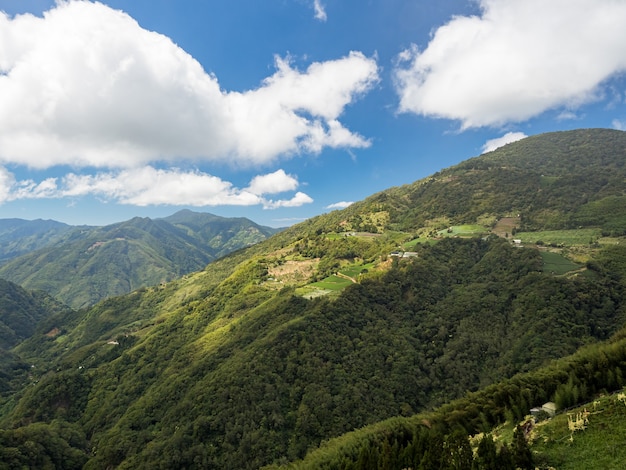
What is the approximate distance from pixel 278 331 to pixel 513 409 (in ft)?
282

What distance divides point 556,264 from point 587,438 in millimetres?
137083

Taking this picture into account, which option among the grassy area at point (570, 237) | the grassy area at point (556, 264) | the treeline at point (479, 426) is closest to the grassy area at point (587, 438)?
the treeline at point (479, 426)

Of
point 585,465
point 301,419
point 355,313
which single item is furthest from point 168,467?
point 585,465

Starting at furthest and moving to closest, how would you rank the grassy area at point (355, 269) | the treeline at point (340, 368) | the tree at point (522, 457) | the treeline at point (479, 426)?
the grassy area at point (355, 269) < the treeline at point (340, 368) < the treeline at point (479, 426) < the tree at point (522, 457)

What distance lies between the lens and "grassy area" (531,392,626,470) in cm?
3328

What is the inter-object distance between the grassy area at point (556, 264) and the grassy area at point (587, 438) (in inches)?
4672

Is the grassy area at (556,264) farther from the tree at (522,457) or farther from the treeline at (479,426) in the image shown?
the tree at (522,457)

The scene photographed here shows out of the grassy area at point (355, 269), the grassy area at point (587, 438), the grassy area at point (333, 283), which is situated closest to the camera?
the grassy area at point (587, 438)

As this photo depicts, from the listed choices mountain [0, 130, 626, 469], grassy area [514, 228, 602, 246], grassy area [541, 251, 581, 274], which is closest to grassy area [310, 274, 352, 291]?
mountain [0, 130, 626, 469]

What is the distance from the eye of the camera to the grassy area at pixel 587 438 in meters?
33.3

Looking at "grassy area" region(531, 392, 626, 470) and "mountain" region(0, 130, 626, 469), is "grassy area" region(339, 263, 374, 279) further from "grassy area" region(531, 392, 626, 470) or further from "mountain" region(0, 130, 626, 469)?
"grassy area" region(531, 392, 626, 470)

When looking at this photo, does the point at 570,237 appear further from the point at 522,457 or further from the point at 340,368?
the point at 522,457

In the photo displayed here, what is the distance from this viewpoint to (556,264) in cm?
14962

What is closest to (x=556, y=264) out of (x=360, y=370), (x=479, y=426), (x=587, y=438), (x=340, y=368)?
(x=360, y=370)
